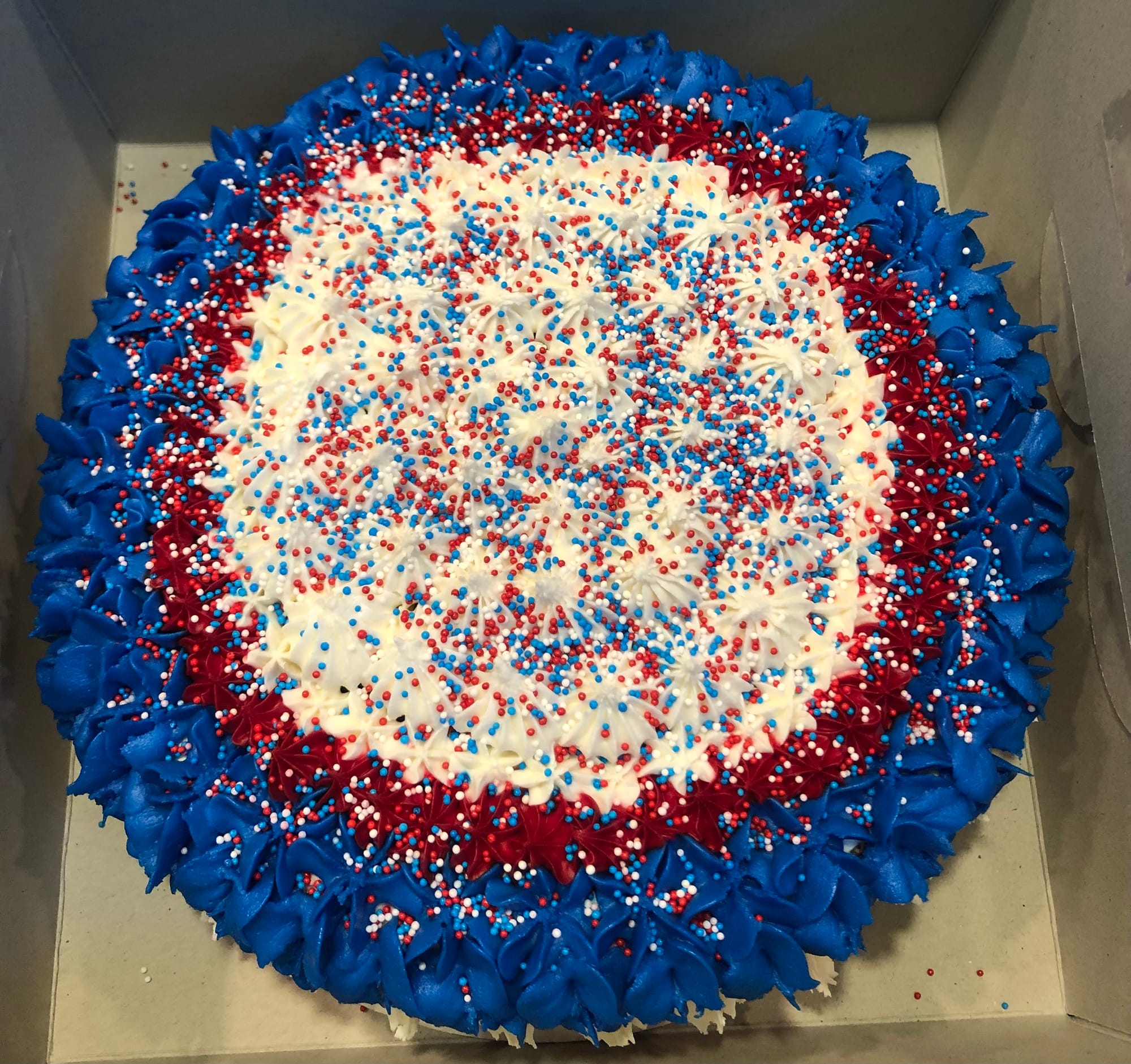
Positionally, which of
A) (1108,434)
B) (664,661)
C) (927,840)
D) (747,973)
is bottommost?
(747,973)

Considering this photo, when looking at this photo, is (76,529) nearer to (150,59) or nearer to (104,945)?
(104,945)

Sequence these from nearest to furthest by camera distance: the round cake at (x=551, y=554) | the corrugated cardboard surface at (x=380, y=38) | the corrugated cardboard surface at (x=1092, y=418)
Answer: the round cake at (x=551, y=554) → the corrugated cardboard surface at (x=1092, y=418) → the corrugated cardboard surface at (x=380, y=38)

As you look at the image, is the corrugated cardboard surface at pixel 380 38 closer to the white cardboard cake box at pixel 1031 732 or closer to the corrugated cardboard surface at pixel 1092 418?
the white cardboard cake box at pixel 1031 732

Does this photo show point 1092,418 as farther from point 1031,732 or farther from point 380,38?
point 380,38

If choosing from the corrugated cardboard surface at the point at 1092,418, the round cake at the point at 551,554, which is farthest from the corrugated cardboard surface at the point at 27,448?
the corrugated cardboard surface at the point at 1092,418

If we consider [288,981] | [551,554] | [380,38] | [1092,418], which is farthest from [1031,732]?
[380,38]

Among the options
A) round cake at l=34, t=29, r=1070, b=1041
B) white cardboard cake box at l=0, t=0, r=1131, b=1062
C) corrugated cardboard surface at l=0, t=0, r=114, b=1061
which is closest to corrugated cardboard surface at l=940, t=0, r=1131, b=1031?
white cardboard cake box at l=0, t=0, r=1131, b=1062

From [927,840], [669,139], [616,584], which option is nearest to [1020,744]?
[927,840]
